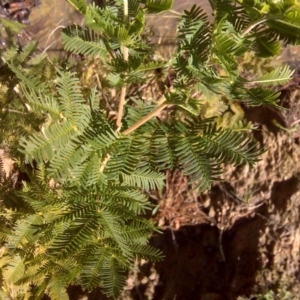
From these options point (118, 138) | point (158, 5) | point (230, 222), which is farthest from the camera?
point (230, 222)

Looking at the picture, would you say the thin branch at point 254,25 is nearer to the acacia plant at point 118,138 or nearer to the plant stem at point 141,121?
the acacia plant at point 118,138

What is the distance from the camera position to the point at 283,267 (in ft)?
6.77

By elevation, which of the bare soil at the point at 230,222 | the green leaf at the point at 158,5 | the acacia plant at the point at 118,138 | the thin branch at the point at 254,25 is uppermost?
the green leaf at the point at 158,5

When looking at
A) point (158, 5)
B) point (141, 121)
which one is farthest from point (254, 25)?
point (141, 121)

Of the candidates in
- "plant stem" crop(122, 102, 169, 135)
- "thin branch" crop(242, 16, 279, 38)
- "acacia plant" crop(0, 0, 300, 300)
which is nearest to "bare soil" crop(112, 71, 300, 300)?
"acacia plant" crop(0, 0, 300, 300)

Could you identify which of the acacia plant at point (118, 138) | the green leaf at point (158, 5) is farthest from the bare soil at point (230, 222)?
the green leaf at point (158, 5)

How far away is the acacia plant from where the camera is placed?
111 cm

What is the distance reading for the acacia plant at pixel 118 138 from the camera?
3.66 feet

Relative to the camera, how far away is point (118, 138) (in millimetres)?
1322

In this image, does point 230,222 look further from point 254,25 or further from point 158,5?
point 158,5

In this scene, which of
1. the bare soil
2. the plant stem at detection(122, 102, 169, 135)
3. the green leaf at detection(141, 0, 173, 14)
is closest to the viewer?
the green leaf at detection(141, 0, 173, 14)

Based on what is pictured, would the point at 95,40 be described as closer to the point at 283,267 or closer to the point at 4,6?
the point at 4,6

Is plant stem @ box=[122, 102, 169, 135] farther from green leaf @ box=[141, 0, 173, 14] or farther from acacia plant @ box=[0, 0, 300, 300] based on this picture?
green leaf @ box=[141, 0, 173, 14]

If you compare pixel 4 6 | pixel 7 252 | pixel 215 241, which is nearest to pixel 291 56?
pixel 215 241
